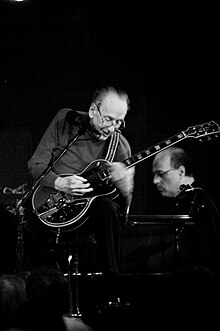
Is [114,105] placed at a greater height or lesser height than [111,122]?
greater

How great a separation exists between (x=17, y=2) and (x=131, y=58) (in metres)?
1.01

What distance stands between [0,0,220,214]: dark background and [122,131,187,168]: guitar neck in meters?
0.22

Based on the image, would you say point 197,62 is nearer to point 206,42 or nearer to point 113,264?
point 206,42

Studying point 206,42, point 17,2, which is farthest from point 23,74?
point 206,42

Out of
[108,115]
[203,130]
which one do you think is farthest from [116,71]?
[203,130]

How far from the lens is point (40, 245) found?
5.20m

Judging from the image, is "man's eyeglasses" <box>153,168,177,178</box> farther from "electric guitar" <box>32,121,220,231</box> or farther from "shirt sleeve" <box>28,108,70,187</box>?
"shirt sleeve" <box>28,108,70,187</box>

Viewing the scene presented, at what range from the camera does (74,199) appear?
16.2 feet

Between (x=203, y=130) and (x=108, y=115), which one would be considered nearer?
(x=203, y=130)

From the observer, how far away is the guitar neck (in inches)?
203

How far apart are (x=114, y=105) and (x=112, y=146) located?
0.39m

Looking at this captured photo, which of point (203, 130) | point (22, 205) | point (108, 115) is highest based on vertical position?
point (108, 115)

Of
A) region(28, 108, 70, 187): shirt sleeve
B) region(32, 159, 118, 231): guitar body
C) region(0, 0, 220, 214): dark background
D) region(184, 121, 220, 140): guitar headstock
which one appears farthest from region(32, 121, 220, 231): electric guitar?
region(0, 0, 220, 214): dark background

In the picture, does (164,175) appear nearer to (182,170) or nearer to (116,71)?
(182,170)
